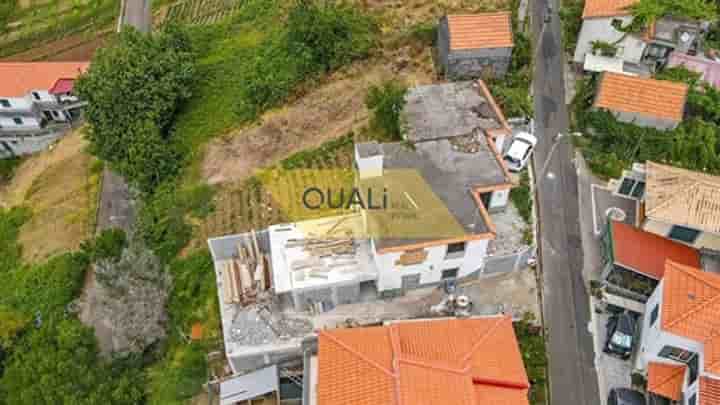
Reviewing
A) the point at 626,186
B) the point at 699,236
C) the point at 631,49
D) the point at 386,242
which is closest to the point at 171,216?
the point at 386,242

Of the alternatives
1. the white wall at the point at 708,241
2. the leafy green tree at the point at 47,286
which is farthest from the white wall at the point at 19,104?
the white wall at the point at 708,241

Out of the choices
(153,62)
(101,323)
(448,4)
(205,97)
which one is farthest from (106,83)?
(448,4)

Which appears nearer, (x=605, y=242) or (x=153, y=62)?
(x=605, y=242)

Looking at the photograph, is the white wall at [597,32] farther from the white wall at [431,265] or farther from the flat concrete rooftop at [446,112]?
the white wall at [431,265]

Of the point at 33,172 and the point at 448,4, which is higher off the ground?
the point at 448,4

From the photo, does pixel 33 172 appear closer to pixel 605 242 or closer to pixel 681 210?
pixel 605 242

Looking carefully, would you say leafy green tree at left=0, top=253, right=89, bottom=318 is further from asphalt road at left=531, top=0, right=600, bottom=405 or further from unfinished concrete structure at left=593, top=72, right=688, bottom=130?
unfinished concrete structure at left=593, top=72, right=688, bottom=130
